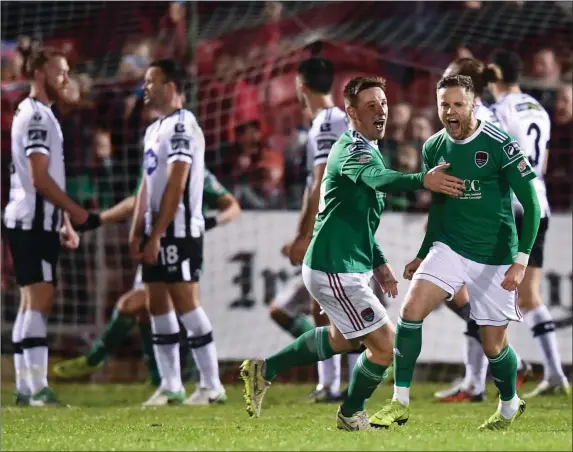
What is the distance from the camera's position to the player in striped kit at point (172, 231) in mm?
8469

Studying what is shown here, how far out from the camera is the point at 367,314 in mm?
6223

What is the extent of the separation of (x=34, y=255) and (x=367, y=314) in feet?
10.8

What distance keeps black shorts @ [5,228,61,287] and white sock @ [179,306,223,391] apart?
38.8 inches

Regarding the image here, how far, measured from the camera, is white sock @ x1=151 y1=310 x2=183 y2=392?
875 cm

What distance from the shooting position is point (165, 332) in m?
8.77

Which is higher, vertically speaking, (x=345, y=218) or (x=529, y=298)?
(x=345, y=218)

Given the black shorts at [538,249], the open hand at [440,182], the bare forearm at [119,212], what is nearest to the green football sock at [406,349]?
the open hand at [440,182]

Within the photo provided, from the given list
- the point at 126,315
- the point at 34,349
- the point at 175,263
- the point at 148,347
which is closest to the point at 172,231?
the point at 175,263

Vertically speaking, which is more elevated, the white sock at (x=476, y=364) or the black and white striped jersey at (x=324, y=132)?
the black and white striped jersey at (x=324, y=132)

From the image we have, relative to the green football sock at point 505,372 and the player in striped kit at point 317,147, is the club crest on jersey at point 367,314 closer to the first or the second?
the green football sock at point 505,372

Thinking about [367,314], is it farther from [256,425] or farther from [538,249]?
[538,249]

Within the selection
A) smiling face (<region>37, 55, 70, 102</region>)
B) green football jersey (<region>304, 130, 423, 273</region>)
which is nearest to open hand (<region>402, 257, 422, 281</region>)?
green football jersey (<region>304, 130, 423, 273</region>)

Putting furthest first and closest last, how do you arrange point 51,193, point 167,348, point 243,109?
1. point 243,109
2. point 167,348
3. point 51,193

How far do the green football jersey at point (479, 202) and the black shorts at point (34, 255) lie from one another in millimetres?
3207
